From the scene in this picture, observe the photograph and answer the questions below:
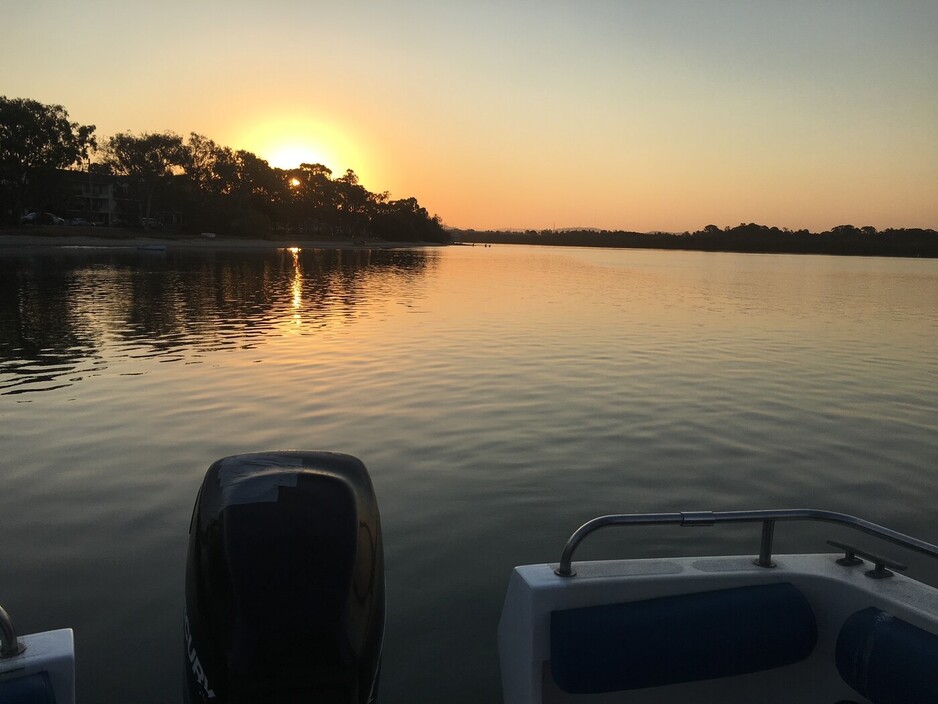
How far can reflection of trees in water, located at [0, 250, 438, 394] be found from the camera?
1420 centimetres

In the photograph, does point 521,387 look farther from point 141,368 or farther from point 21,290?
point 21,290

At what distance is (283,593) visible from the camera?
2.76 m

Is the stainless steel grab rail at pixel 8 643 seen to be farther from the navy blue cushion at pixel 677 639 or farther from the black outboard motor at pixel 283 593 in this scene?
the navy blue cushion at pixel 677 639

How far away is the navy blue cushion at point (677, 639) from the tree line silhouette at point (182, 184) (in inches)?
3149

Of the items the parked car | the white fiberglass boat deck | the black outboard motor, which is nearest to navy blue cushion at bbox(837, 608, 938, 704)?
the white fiberglass boat deck

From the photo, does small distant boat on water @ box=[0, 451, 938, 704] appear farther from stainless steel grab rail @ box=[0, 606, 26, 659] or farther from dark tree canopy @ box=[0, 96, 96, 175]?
dark tree canopy @ box=[0, 96, 96, 175]

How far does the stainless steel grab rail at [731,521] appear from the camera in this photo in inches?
108

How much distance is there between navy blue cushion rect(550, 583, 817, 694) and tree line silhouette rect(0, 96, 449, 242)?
79973 millimetres

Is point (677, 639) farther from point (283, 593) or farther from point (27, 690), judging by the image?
point (27, 690)

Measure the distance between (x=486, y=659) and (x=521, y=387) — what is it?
7825 millimetres

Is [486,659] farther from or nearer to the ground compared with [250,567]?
nearer to the ground

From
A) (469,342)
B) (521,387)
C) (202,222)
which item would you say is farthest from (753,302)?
(202,222)

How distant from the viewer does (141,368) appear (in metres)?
13.0

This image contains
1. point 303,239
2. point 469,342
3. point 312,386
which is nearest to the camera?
point 312,386
